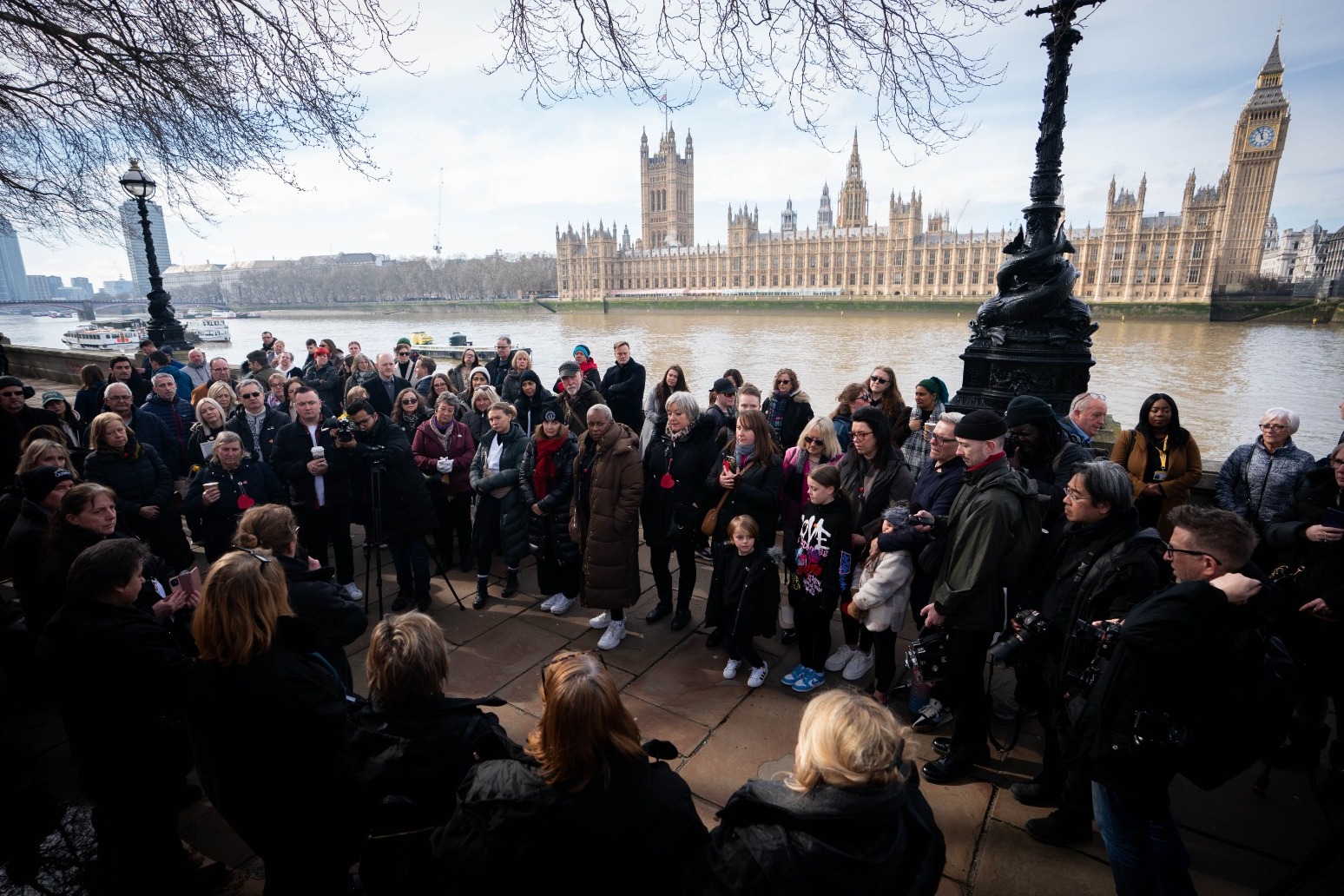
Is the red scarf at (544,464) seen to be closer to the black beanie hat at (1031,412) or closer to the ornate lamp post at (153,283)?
the black beanie hat at (1031,412)

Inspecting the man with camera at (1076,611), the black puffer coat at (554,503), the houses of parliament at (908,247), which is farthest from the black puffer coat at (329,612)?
the houses of parliament at (908,247)

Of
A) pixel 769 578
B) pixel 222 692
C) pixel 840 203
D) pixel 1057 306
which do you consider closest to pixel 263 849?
pixel 222 692

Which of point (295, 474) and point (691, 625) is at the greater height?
point (295, 474)

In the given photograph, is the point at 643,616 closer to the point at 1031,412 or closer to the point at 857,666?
the point at 857,666

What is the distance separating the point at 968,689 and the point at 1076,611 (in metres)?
0.62

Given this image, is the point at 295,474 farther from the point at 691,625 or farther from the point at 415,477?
the point at 691,625

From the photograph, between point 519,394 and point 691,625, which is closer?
point 691,625

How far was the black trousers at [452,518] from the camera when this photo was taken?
512cm

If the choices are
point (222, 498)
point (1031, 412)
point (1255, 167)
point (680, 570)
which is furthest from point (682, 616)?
point (1255, 167)

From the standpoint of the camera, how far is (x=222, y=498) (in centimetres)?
413

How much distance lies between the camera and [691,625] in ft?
13.6

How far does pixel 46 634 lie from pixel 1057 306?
237 inches

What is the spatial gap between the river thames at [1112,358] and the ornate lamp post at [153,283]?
8.31 m

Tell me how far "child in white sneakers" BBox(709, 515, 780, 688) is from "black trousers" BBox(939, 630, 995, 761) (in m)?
0.95
